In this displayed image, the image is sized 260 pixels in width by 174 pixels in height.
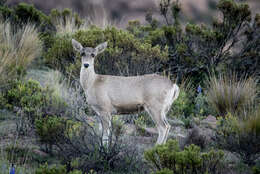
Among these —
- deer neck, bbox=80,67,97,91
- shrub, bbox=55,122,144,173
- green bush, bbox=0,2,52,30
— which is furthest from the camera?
green bush, bbox=0,2,52,30

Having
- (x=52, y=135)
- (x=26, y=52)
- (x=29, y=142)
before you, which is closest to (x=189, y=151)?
(x=52, y=135)

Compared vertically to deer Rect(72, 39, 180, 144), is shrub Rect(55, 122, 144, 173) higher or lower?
lower

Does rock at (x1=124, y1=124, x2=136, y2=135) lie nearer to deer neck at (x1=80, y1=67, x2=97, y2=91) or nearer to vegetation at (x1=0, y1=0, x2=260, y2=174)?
vegetation at (x1=0, y1=0, x2=260, y2=174)

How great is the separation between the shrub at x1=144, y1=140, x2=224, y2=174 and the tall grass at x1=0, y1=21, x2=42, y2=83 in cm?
513

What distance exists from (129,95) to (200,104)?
3.15 meters

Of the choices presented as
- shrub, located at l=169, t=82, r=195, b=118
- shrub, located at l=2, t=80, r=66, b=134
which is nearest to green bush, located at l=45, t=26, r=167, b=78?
shrub, located at l=169, t=82, r=195, b=118

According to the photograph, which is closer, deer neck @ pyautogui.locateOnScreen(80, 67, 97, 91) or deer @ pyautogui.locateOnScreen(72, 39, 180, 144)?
deer @ pyautogui.locateOnScreen(72, 39, 180, 144)

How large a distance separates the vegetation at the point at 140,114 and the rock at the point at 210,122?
2 cm

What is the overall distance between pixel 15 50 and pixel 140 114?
3.90 m

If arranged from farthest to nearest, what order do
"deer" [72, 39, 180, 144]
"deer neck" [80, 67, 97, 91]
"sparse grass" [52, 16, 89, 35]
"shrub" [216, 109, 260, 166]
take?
"sparse grass" [52, 16, 89, 35] → "deer neck" [80, 67, 97, 91] → "deer" [72, 39, 180, 144] → "shrub" [216, 109, 260, 166]

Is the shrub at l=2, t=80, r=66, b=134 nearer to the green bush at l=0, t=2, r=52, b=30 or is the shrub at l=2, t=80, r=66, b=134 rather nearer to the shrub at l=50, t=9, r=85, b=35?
the green bush at l=0, t=2, r=52, b=30

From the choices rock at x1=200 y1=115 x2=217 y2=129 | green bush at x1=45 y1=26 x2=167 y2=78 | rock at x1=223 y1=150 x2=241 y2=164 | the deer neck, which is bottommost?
rock at x1=223 y1=150 x2=241 y2=164

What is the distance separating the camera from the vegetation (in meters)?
5.55

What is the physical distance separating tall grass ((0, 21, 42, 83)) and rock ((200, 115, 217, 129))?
4590mm
